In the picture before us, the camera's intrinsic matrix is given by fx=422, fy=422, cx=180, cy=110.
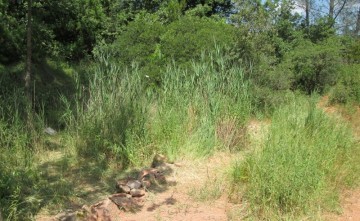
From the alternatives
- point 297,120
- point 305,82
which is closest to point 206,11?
point 305,82

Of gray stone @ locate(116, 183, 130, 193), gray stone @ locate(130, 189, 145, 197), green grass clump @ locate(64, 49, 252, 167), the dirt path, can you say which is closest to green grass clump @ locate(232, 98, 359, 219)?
the dirt path

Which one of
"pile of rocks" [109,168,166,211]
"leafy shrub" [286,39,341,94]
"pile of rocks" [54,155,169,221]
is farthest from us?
"leafy shrub" [286,39,341,94]

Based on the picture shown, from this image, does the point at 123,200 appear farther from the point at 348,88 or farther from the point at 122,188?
the point at 348,88

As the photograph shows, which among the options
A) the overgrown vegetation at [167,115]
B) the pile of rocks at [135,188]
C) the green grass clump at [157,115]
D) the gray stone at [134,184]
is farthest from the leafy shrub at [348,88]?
the gray stone at [134,184]

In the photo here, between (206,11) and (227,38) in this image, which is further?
(206,11)

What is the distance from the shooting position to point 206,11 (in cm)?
1584

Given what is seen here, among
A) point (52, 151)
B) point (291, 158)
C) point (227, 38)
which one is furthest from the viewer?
point (227, 38)

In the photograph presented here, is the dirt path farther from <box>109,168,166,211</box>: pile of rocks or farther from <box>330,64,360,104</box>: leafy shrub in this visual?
<box>330,64,360,104</box>: leafy shrub

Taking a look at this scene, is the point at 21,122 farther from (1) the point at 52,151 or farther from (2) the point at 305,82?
(2) the point at 305,82

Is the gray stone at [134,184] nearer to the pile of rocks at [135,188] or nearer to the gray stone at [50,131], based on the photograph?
the pile of rocks at [135,188]

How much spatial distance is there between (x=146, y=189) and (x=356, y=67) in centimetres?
899

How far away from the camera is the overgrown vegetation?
408 centimetres

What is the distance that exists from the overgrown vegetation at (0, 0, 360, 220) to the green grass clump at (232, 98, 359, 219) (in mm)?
13

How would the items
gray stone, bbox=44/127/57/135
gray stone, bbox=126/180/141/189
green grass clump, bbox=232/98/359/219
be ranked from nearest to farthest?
green grass clump, bbox=232/98/359/219 < gray stone, bbox=126/180/141/189 < gray stone, bbox=44/127/57/135
